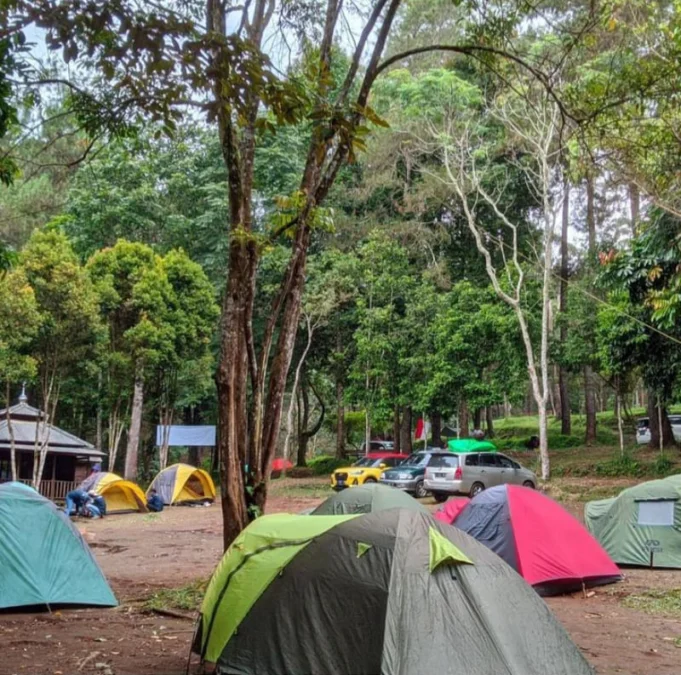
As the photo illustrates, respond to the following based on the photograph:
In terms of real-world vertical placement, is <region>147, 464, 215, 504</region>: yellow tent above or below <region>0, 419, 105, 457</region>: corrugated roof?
below

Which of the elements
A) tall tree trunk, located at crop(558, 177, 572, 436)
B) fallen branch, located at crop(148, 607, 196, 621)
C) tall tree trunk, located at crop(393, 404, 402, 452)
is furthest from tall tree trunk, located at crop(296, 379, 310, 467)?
fallen branch, located at crop(148, 607, 196, 621)

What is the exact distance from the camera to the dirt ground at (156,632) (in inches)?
247

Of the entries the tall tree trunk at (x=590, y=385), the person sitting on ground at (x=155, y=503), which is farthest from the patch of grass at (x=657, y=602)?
the tall tree trunk at (x=590, y=385)

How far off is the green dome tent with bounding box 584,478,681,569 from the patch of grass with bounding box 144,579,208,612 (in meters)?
6.38

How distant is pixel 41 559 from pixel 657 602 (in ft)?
23.8

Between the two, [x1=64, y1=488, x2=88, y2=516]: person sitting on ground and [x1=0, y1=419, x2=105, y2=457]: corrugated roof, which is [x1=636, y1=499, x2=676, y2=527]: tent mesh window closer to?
[x1=64, y1=488, x2=88, y2=516]: person sitting on ground

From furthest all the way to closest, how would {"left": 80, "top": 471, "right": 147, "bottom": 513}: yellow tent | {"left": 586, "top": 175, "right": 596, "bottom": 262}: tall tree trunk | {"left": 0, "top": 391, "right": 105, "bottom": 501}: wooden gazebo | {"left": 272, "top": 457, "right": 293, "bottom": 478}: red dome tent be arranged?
{"left": 272, "top": 457, "right": 293, "bottom": 478}: red dome tent
{"left": 586, "top": 175, "right": 596, "bottom": 262}: tall tree trunk
{"left": 0, "top": 391, "right": 105, "bottom": 501}: wooden gazebo
{"left": 80, "top": 471, "right": 147, "bottom": 513}: yellow tent

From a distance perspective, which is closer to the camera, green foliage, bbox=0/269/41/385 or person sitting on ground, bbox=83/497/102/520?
green foliage, bbox=0/269/41/385

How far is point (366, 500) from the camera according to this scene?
1050 centimetres

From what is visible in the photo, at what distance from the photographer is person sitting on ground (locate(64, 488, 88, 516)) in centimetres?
1952

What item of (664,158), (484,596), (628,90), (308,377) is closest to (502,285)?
(308,377)

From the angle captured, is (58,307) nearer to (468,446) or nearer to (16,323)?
(16,323)

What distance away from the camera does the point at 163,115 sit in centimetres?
632

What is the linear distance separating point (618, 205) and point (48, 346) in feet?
72.6
